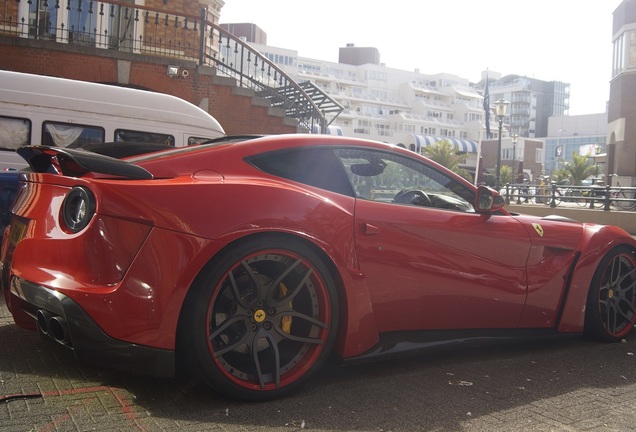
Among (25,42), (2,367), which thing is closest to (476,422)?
(2,367)

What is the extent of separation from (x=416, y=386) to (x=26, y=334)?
8.54 feet

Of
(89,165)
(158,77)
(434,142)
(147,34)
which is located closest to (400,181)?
(89,165)

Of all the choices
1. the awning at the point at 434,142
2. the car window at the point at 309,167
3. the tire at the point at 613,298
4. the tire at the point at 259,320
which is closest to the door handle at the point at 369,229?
the car window at the point at 309,167

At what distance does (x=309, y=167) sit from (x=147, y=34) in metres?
13.4

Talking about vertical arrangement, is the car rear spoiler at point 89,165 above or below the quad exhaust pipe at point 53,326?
above

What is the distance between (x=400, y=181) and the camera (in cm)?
395

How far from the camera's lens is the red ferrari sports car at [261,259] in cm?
288

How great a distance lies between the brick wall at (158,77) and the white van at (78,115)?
4531mm

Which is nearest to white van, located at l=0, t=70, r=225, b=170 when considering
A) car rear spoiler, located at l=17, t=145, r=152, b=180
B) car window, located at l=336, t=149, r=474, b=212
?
car rear spoiler, located at l=17, t=145, r=152, b=180

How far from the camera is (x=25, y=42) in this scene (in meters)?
13.7

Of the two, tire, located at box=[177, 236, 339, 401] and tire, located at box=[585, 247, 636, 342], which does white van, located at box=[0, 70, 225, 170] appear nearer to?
tire, located at box=[177, 236, 339, 401]

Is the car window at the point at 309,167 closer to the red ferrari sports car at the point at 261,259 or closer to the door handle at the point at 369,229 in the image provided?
the red ferrari sports car at the point at 261,259

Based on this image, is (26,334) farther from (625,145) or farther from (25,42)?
(625,145)

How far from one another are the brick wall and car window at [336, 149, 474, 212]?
12023 mm
